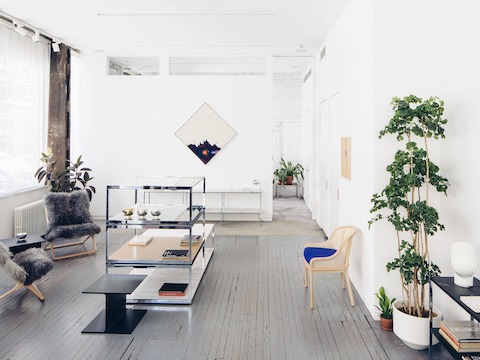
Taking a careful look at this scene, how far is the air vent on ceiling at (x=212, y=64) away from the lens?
8.21m

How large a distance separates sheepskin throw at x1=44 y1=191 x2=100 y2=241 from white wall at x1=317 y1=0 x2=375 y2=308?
11.9ft

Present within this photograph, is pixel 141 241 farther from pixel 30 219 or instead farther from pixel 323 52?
pixel 323 52

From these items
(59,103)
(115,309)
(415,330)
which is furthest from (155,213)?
(59,103)

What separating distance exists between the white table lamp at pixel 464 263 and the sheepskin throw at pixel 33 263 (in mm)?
3747

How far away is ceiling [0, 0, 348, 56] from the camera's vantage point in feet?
16.9

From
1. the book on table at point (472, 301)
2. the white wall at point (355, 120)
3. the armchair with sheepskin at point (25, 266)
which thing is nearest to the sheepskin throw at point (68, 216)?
the armchair with sheepskin at point (25, 266)

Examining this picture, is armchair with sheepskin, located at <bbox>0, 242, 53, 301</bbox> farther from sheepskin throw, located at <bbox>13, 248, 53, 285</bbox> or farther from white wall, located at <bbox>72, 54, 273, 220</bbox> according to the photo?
white wall, located at <bbox>72, 54, 273, 220</bbox>

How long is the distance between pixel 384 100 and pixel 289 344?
2.24 m

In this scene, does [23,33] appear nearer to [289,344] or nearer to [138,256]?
[138,256]

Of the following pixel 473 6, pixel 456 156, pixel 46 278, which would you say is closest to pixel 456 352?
pixel 456 156

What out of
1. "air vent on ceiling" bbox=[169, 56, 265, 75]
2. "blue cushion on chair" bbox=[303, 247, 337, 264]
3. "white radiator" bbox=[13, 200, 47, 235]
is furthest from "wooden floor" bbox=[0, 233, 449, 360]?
"air vent on ceiling" bbox=[169, 56, 265, 75]

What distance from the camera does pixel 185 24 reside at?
6.00 meters

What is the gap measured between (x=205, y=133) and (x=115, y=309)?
15.9ft

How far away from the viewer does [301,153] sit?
37.9 ft
